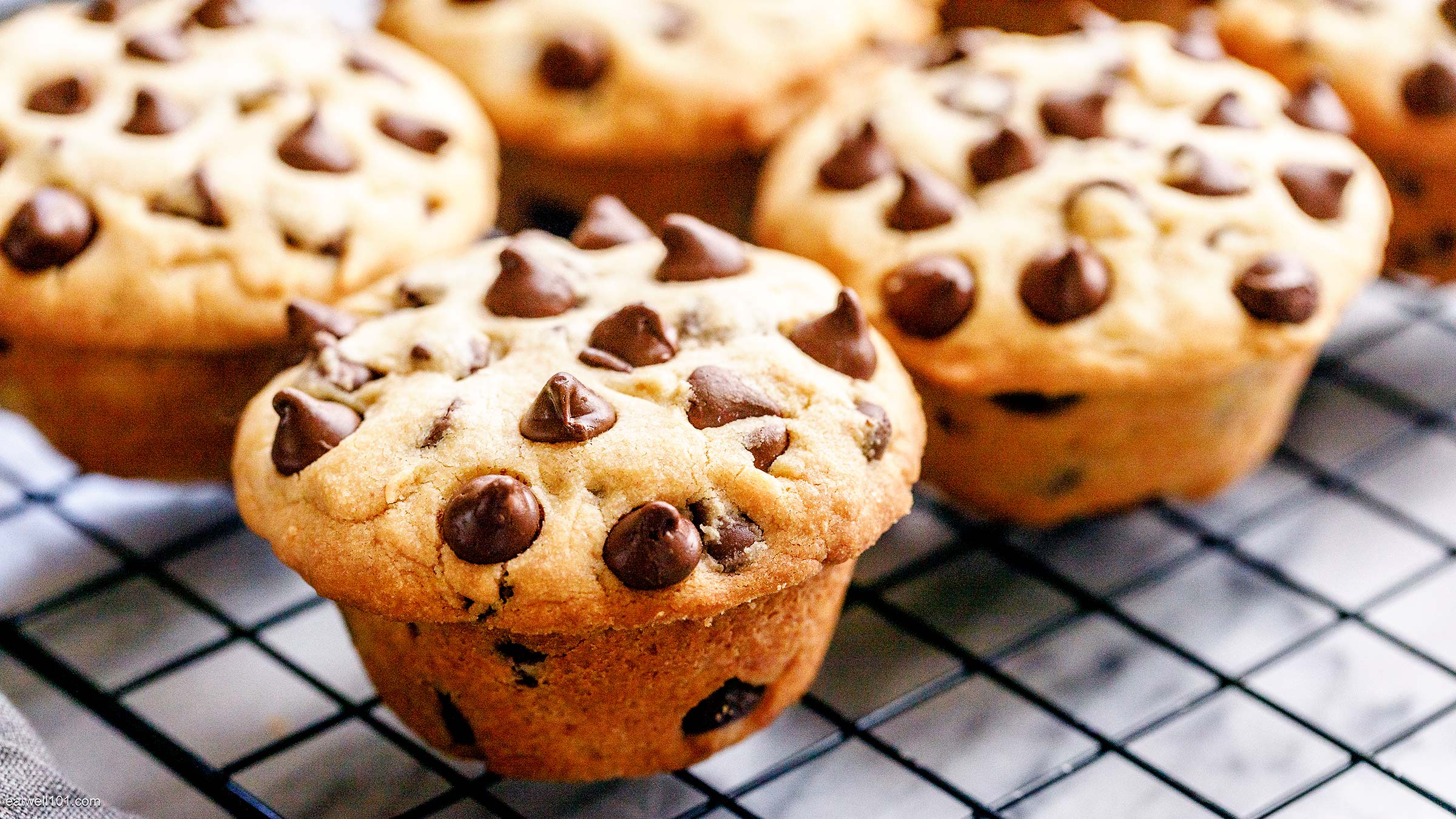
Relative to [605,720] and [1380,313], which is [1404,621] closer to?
[1380,313]

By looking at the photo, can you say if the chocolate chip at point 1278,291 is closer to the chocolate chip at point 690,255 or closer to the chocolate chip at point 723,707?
the chocolate chip at point 690,255

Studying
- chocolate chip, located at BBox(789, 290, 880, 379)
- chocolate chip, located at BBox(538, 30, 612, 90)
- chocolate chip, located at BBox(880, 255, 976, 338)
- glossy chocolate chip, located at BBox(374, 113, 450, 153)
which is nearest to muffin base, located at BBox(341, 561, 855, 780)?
chocolate chip, located at BBox(789, 290, 880, 379)

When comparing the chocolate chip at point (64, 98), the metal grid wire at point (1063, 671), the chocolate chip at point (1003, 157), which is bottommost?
the metal grid wire at point (1063, 671)

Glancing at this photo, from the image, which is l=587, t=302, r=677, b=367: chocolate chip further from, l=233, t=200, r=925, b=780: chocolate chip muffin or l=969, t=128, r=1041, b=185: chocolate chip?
l=969, t=128, r=1041, b=185: chocolate chip

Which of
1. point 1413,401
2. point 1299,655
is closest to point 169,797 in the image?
point 1299,655

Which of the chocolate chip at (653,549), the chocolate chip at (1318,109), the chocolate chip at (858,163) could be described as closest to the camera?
the chocolate chip at (653,549)

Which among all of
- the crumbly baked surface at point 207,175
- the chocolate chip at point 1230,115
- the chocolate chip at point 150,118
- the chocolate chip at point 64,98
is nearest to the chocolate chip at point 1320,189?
the chocolate chip at point 1230,115
